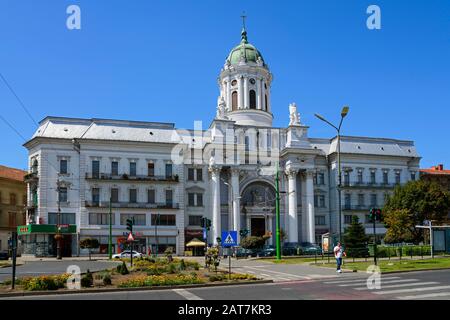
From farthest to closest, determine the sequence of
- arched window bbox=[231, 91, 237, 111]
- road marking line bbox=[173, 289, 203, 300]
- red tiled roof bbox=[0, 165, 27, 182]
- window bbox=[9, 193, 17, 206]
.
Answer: arched window bbox=[231, 91, 237, 111], window bbox=[9, 193, 17, 206], red tiled roof bbox=[0, 165, 27, 182], road marking line bbox=[173, 289, 203, 300]

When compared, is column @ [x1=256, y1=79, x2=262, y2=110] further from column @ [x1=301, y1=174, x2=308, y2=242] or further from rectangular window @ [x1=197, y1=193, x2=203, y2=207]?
rectangular window @ [x1=197, y1=193, x2=203, y2=207]

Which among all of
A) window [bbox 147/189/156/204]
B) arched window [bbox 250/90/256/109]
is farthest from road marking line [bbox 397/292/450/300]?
arched window [bbox 250/90/256/109]

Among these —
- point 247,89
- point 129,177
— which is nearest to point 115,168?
point 129,177

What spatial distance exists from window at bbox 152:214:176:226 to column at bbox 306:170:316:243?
64.1 feet

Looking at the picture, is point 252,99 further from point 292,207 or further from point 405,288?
point 405,288

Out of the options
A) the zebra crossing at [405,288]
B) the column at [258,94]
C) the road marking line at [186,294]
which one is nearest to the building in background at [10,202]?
the column at [258,94]

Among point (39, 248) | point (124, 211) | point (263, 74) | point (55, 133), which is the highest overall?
point (263, 74)

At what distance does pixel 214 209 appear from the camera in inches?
2687

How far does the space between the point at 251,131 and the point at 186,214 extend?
50.3ft

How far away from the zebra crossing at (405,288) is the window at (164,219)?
46844mm

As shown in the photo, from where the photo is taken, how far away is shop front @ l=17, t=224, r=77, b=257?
60.6 metres

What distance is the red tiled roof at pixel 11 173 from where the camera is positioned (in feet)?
240
